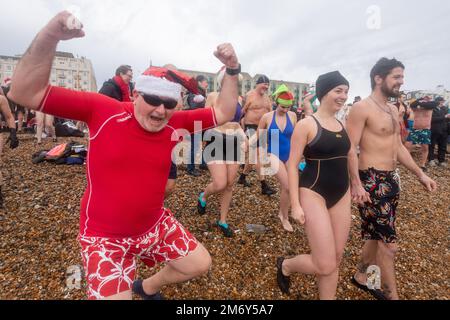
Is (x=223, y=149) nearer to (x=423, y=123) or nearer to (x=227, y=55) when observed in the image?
(x=227, y=55)

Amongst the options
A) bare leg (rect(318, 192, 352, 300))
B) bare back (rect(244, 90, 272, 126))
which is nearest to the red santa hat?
bare leg (rect(318, 192, 352, 300))

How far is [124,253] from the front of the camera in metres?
1.98

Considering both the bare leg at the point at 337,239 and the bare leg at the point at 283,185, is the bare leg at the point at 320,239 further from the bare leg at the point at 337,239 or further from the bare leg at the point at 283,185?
the bare leg at the point at 283,185

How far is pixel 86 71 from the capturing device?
333 ft

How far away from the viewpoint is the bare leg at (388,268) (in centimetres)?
283

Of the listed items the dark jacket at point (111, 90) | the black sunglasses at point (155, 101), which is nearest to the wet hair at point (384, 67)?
the black sunglasses at point (155, 101)

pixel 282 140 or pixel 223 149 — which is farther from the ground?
pixel 282 140

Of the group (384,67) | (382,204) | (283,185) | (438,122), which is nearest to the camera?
(382,204)

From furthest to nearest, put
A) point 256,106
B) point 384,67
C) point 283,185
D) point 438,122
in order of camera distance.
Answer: point 438,122
point 256,106
point 283,185
point 384,67

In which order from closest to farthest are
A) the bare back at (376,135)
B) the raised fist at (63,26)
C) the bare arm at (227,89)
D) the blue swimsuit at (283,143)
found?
the raised fist at (63,26) < the bare arm at (227,89) < the bare back at (376,135) < the blue swimsuit at (283,143)

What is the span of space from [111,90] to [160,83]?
308 cm

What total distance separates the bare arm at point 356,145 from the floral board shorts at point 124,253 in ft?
5.92

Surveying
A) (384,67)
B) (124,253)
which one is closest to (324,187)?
(384,67)
